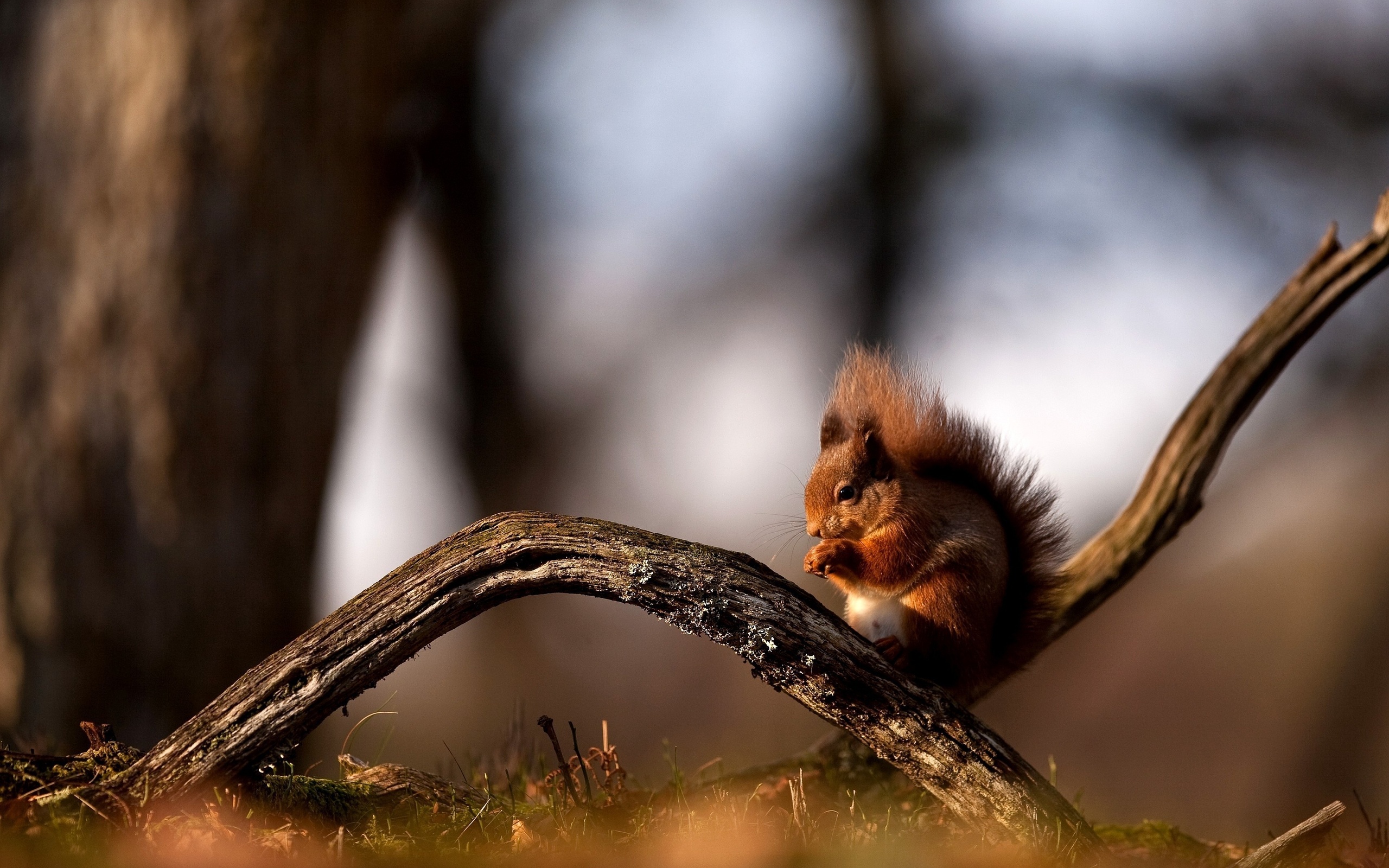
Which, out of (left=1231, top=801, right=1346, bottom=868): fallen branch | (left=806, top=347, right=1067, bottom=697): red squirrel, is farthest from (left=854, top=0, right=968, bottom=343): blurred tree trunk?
(left=1231, top=801, right=1346, bottom=868): fallen branch

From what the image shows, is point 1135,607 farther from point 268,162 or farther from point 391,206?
point 268,162

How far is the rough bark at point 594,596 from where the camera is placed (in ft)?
3.67

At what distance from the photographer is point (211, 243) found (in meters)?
2.91

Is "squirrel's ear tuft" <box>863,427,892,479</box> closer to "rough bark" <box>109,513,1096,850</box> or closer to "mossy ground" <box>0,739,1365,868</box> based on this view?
"rough bark" <box>109,513,1096,850</box>

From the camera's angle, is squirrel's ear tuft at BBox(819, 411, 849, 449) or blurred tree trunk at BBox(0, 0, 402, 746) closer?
squirrel's ear tuft at BBox(819, 411, 849, 449)

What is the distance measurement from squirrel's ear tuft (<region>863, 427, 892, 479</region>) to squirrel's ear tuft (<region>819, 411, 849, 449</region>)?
33mm

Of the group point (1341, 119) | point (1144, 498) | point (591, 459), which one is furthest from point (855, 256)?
point (1144, 498)

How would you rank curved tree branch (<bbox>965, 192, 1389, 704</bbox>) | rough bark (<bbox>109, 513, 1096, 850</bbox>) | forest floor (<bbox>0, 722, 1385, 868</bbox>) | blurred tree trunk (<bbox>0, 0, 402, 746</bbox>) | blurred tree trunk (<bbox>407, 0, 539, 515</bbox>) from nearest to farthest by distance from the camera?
forest floor (<bbox>0, 722, 1385, 868</bbox>)
rough bark (<bbox>109, 513, 1096, 850</bbox>)
curved tree branch (<bbox>965, 192, 1389, 704</bbox>)
blurred tree trunk (<bbox>0, 0, 402, 746</bbox>)
blurred tree trunk (<bbox>407, 0, 539, 515</bbox>)

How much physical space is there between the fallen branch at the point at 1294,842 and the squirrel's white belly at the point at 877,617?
455 mm

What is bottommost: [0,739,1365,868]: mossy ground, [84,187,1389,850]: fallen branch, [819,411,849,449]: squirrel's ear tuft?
[0,739,1365,868]: mossy ground

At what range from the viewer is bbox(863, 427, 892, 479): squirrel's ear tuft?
4.58ft

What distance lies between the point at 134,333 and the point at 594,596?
2.30 meters

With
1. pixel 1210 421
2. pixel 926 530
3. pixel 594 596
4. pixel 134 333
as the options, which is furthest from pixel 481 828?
pixel 134 333

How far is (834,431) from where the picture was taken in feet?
4.70
